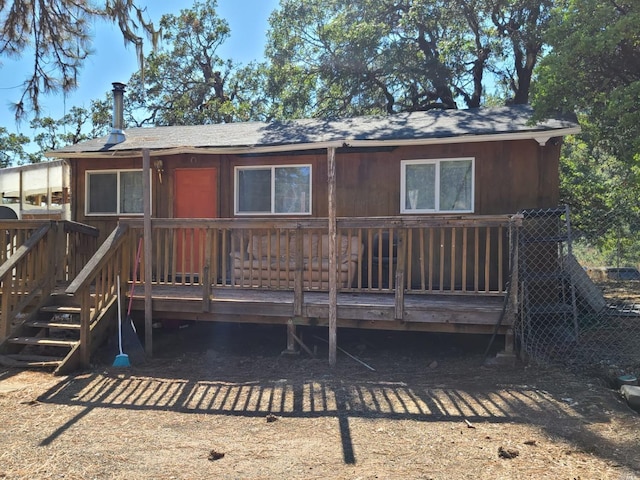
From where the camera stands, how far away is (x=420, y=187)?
7.99m

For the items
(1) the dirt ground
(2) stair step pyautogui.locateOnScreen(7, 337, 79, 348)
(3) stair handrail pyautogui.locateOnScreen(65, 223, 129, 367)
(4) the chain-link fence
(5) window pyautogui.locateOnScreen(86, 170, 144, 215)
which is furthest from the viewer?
(5) window pyautogui.locateOnScreen(86, 170, 144, 215)

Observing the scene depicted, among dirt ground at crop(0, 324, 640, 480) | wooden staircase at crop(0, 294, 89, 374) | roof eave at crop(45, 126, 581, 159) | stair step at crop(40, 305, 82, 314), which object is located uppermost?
roof eave at crop(45, 126, 581, 159)

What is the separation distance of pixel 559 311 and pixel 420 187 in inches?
114

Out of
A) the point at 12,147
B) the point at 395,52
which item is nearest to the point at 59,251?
the point at 395,52

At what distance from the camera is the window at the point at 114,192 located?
29.7ft

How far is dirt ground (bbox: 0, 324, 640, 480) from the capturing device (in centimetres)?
316

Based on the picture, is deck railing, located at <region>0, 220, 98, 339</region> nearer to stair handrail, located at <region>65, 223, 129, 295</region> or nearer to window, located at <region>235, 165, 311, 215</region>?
stair handrail, located at <region>65, 223, 129, 295</region>

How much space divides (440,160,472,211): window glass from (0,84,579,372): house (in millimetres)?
16

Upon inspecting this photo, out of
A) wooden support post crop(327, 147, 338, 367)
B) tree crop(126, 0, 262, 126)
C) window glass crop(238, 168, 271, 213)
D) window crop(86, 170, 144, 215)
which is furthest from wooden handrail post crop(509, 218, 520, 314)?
tree crop(126, 0, 262, 126)

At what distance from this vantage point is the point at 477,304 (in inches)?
231

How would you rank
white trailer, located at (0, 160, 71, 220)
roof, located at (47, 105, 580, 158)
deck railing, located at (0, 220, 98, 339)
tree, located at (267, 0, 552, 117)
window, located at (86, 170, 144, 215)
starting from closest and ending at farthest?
deck railing, located at (0, 220, 98, 339), roof, located at (47, 105, 580, 158), window, located at (86, 170, 144, 215), white trailer, located at (0, 160, 71, 220), tree, located at (267, 0, 552, 117)

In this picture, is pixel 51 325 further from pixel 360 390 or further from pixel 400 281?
pixel 400 281

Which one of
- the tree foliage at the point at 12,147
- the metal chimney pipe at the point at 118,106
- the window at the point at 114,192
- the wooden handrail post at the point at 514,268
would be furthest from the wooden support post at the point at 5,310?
the tree foliage at the point at 12,147

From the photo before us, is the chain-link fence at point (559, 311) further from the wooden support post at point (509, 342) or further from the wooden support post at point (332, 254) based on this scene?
the wooden support post at point (332, 254)
